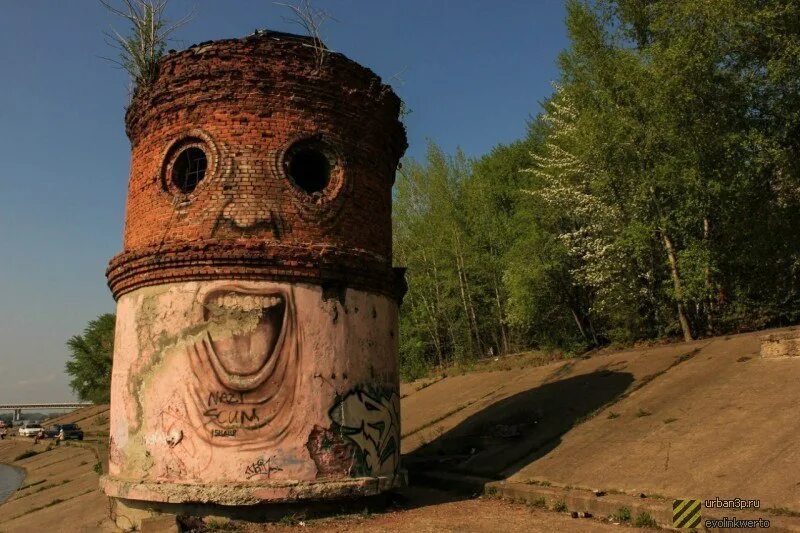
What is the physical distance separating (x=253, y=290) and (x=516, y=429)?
670 cm

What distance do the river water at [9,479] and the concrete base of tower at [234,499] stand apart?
17.5 metres

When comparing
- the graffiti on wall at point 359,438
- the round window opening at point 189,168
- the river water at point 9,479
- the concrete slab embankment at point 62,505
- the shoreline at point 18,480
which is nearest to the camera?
the graffiti on wall at point 359,438

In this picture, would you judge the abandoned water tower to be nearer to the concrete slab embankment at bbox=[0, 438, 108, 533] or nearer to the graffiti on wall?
the graffiti on wall

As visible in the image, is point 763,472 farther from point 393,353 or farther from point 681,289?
point 681,289

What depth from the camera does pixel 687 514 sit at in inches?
231

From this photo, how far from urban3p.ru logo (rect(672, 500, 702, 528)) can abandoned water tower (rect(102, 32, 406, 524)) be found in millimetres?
3800

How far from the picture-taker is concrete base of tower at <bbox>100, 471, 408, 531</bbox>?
7.28 metres

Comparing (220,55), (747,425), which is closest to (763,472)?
(747,425)

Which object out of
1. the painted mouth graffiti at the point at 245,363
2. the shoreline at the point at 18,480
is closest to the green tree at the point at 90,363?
the shoreline at the point at 18,480

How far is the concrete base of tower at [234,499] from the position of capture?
7.28 metres

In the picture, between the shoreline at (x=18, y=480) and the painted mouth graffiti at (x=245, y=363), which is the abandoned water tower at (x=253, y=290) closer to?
the painted mouth graffiti at (x=245, y=363)

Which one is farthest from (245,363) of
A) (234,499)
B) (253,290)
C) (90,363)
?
(90,363)

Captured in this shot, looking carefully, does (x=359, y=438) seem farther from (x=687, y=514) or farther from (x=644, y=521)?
(x=687, y=514)

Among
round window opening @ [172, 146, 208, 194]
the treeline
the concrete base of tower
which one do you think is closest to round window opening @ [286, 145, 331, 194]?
round window opening @ [172, 146, 208, 194]
